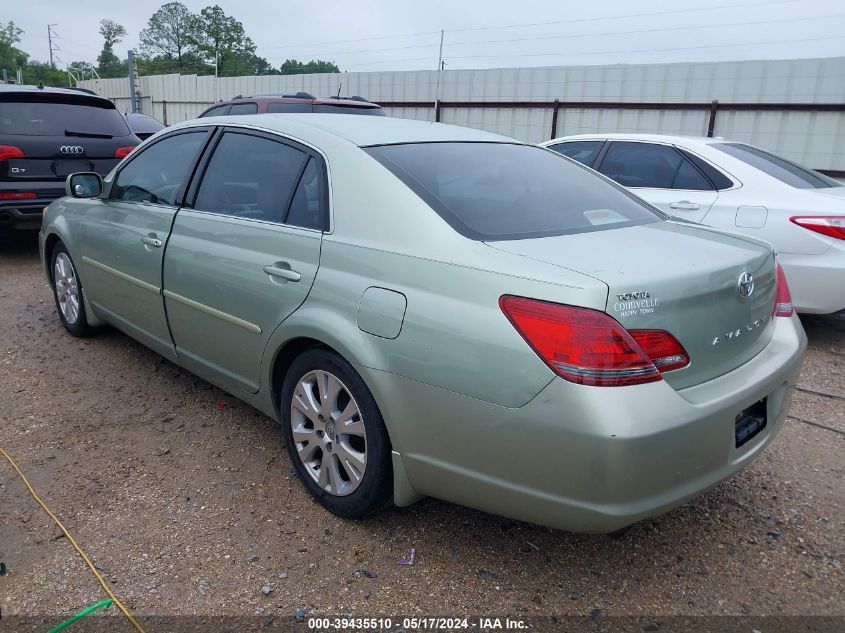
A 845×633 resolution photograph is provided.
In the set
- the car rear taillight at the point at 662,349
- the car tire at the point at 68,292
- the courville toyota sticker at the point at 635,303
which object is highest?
the courville toyota sticker at the point at 635,303

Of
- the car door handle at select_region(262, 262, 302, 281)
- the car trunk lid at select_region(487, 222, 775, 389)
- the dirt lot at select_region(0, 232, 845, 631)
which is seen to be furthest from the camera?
the car door handle at select_region(262, 262, 302, 281)

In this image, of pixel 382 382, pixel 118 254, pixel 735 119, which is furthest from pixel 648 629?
pixel 735 119

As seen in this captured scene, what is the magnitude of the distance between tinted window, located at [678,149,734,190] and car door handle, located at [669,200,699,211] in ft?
0.71

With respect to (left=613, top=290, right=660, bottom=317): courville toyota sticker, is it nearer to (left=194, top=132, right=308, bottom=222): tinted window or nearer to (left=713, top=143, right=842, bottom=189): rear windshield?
(left=194, top=132, right=308, bottom=222): tinted window

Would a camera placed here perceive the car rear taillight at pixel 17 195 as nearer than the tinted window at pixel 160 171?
No

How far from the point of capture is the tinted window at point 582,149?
6.13m

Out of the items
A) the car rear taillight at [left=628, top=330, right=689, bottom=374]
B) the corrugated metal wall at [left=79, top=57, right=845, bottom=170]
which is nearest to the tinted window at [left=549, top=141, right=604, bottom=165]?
the car rear taillight at [left=628, top=330, right=689, bottom=374]

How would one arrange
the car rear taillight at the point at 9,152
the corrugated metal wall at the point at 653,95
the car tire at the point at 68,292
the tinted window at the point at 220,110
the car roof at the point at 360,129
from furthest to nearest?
the corrugated metal wall at the point at 653,95
the tinted window at the point at 220,110
the car rear taillight at the point at 9,152
the car tire at the point at 68,292
the car roof at the point at 360,129

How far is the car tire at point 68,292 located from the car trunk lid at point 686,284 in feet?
11.4

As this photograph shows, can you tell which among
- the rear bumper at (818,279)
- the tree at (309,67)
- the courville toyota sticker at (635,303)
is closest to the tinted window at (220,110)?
the rear bumper at (818,279)

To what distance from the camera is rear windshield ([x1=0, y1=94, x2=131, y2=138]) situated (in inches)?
256

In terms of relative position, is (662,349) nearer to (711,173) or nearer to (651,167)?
(711,173)

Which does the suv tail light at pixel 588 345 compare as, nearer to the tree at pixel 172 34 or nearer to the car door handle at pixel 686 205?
the car door handle at pixel 686 205

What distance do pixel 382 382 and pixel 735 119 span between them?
11.0 m
